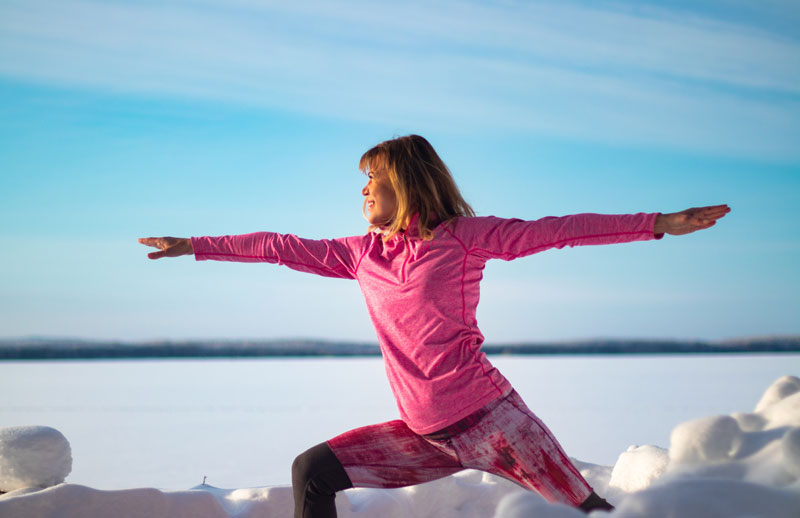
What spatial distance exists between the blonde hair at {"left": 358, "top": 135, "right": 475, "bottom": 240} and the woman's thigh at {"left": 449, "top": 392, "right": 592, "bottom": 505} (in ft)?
1.65

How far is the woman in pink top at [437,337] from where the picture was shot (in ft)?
5.82

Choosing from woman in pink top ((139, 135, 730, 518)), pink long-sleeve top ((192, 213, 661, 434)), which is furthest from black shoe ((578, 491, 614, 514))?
pink long-sleeve top ((192, 213, 661, 434))

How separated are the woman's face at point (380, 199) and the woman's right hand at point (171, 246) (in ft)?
1.75

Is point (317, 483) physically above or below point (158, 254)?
below

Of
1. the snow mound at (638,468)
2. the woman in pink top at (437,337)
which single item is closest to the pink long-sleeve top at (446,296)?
the woman in pink top at (437,337)

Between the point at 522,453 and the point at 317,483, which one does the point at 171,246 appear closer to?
the point at 317,483

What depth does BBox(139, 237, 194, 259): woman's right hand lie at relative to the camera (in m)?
2.17

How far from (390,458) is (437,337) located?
1.06ft

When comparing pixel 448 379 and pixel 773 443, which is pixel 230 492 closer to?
pixel 448 379

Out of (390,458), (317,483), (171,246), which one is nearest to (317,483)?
(317,483)

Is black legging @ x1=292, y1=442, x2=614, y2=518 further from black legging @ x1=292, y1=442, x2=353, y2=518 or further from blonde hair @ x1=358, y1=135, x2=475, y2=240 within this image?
blonde hair @ x1=358, y1=135, x2=475, y2=240

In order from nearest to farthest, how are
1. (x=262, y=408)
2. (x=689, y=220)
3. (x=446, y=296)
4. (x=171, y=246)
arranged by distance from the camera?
(x=689, y=220) → (x=446, y=296) → (x=171, y=246) → (x=262, y=408)

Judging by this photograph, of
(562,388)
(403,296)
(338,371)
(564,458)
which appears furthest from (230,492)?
(338,371)

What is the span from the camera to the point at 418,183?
2029 mm
